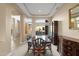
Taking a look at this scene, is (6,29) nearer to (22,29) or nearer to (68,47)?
(22,29)

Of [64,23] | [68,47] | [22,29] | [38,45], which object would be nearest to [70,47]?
[68,47]

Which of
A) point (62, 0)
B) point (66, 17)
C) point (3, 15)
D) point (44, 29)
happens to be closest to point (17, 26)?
point (3, 15)

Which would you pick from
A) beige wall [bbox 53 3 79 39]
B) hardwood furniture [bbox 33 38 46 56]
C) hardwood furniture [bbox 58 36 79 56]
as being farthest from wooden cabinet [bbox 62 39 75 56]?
hardwood furniture [bbox 33 38 46 56]

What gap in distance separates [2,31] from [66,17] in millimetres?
1743

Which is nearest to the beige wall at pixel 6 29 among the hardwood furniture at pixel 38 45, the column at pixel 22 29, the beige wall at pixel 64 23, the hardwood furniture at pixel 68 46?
the column at pixel 22 29

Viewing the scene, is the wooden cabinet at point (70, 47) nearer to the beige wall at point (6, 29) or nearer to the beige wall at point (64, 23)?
the beige wall at point (64, 23)

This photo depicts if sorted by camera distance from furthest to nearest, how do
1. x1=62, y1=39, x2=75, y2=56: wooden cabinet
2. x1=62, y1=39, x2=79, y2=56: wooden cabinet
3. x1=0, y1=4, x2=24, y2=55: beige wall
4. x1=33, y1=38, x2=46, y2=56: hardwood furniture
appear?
x1=33, y1=38, x2=46, y2=56: hardwood furniture
x1=0, y1=4, x2=24, y2=55: beige wall
x1=62, y1=39, x2=75, y2=56: wooden cabinet
x1=62, y1=39, x2=79, y2=56: wooden cabinet

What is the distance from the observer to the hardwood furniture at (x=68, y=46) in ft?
10.6

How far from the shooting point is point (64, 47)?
13.0 feet

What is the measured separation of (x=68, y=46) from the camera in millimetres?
3721

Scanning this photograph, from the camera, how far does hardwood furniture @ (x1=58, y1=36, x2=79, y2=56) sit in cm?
323

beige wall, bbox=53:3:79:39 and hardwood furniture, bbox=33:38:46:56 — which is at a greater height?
beige wall, bbox=53:3:79:39

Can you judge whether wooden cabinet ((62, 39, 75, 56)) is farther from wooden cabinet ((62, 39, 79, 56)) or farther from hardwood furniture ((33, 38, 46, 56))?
hardwood furniture ((33, 38, 46, 56))

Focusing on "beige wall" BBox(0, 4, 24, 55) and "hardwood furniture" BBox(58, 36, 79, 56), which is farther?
"beige wall" BBox(0, 4, 24, 55)
